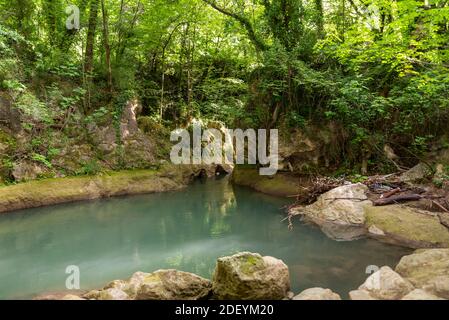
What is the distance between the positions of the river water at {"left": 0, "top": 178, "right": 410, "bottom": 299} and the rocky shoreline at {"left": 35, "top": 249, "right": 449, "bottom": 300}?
0.70 meters

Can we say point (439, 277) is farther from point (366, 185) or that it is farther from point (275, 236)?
point (366, 185)

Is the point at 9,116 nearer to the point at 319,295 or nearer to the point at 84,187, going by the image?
the point at 84,187

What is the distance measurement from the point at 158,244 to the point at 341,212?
4444mm

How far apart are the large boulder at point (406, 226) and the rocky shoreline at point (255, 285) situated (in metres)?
1.91

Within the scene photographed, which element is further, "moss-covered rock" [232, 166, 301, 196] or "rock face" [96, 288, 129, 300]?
"moss-covered rock" [232, 166, 301, 196]

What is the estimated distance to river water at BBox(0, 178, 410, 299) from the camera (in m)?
6.08

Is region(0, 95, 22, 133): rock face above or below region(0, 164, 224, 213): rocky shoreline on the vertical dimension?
above

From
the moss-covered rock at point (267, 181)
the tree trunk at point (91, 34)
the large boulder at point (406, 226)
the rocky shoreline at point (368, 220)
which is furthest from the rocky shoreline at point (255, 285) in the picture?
the tree trunk at point (91, 34)

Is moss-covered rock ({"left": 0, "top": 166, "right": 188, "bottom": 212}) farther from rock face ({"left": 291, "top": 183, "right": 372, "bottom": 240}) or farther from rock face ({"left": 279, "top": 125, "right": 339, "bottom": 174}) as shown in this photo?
rock face ({"left": 291, "top": 183, "right": 372, "bottom": 240})

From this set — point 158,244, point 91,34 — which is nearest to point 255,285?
point 158,244

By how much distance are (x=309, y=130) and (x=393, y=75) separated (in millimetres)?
3116

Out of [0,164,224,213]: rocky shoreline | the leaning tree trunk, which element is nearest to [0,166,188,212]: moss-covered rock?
[0,164,224,213]: rocky shoreline

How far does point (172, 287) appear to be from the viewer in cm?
488

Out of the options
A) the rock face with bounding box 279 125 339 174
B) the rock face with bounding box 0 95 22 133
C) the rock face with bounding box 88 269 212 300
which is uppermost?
the rock face with bounding box 0 95 22 133
